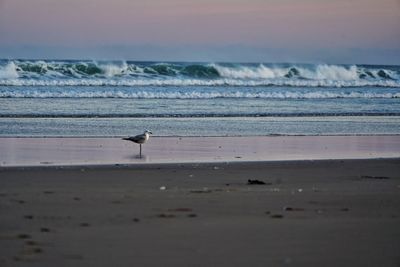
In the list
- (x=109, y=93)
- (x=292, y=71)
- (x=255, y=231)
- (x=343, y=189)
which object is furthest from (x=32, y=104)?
(x=292, y=71)

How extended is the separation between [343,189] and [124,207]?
2.95m

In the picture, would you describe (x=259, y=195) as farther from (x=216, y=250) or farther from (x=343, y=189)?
(x=216, y=250)

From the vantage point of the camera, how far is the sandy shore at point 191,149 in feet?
43.3

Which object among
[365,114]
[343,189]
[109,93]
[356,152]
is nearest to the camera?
[343,189]

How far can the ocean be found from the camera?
19.8 meters

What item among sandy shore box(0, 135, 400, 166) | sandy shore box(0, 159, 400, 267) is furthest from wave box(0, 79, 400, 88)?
sandy shore box(0, 159, 400, 267)

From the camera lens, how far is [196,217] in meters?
7.50

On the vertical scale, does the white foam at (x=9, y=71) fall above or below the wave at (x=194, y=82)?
above

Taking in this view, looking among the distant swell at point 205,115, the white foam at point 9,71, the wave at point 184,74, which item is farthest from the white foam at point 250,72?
the distant swell at point 205,115

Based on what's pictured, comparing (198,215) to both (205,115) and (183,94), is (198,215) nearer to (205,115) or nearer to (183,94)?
(205,115)

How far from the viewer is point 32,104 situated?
85.7 feet

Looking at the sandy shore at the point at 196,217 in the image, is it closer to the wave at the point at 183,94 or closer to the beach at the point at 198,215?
the beach at the point at 198,215

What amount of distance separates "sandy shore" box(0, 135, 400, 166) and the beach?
0.85 metres

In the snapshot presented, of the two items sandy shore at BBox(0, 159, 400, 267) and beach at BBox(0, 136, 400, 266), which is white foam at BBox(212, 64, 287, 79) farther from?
sandy shore at BBox(0, 159, 400, 267)
